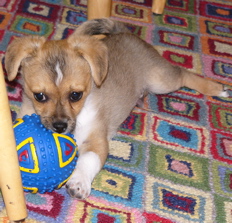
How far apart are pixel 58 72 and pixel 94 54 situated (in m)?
0.27

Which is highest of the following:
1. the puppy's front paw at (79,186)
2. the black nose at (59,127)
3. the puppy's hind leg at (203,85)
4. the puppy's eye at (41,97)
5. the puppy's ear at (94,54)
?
the puppy's ear at (94,54)

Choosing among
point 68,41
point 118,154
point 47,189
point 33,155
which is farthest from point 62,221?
point 68,41

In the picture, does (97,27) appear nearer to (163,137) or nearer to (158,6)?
(163,137)

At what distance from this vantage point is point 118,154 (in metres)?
2.42

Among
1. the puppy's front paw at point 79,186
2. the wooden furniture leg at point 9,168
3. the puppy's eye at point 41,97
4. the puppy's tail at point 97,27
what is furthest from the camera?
the puppy's tail at point 97,27

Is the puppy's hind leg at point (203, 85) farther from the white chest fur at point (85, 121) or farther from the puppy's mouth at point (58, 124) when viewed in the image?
the puppy's mouth at point (58, 124)

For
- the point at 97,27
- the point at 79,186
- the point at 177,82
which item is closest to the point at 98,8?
the point at 97,27

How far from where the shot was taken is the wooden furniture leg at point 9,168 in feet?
5.09

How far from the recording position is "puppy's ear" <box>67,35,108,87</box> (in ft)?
7.41

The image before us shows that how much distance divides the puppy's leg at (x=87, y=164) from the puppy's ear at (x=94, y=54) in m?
0.34

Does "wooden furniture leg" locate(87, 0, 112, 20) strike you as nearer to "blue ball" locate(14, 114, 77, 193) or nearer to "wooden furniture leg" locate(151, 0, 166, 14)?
"wooden furniture leg" locate(151, 0, 166, 14)

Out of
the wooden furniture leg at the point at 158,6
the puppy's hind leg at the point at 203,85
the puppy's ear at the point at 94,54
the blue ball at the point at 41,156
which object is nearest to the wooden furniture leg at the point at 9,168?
the blue ball at the point at 41,156

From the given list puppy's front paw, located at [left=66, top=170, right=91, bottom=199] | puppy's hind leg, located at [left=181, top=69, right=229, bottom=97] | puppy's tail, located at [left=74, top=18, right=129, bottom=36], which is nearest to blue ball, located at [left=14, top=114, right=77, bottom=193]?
puppy's front paw, located at [left=66, top=170, right=91, bottom=199]

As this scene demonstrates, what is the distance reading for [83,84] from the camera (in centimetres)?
225
